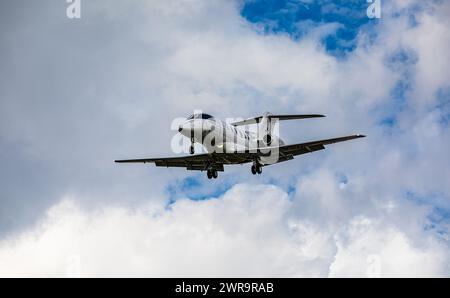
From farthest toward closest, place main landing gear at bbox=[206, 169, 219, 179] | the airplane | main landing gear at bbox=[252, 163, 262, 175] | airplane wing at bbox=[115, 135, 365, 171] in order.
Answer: main landing gear at bbox=[206, 169, 219, 179]
main landing gear at bbox=[252, 163, 262, 175]
airplane wing at bbox=[115, 135, 365, 171]
the airplane

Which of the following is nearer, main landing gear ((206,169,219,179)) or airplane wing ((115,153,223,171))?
airplane wing ((115,153,223,171))

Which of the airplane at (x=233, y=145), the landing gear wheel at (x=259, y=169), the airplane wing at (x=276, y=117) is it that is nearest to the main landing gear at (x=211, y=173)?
the airplane at (x=233, y=145)

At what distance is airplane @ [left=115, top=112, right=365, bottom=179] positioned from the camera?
5147cm

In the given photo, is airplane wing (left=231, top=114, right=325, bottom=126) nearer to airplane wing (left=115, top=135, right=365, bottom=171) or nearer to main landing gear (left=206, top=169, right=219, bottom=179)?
airplane wing (left=115, top=135, right=365, bottom=171)

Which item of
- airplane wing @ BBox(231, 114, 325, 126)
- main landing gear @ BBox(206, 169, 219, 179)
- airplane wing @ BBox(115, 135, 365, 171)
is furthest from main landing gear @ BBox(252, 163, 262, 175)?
airplane wing @ BBox(231, 114, 325, 126)

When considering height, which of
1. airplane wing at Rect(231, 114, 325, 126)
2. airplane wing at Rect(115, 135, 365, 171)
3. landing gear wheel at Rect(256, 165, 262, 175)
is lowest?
landing gear wheel at Rect(256, 165, 262, 175)

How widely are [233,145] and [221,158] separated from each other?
198 cm

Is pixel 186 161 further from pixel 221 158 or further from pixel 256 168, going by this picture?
pixel 256 168

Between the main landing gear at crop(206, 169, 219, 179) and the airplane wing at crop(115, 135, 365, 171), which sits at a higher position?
the airplane wing at crop(115, 135, 365, 171)

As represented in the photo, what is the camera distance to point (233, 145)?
54.0 meters
